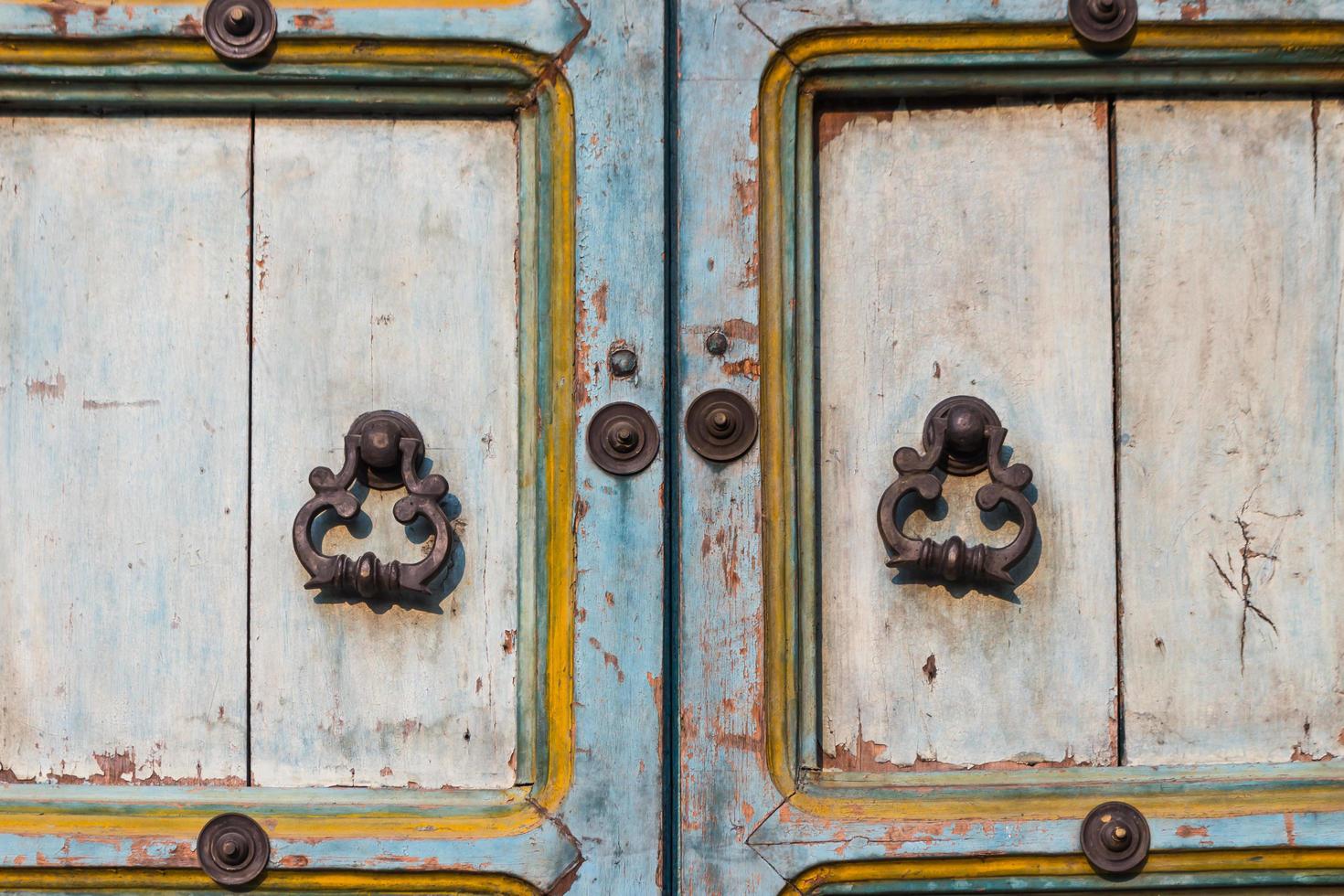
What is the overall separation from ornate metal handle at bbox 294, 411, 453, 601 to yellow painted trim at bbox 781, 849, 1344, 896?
414 mm

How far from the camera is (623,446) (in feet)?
3.97

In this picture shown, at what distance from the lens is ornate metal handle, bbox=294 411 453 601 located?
47.3 inches

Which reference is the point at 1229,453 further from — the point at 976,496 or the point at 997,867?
the point at 997,867

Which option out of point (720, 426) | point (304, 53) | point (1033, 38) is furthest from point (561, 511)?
point (1033, 38)

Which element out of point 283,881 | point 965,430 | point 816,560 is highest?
point 965,430

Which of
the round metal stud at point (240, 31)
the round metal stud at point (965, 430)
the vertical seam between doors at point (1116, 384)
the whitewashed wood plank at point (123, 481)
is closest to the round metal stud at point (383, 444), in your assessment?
the whitewashed wood plank at point (123, 481)

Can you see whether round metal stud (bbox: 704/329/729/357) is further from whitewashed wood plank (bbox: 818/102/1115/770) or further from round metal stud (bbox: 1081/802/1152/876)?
round metal stud (bbox: 1081/802/1152/876)

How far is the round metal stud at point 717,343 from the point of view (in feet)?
3.99

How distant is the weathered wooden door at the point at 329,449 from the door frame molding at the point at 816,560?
10 cm

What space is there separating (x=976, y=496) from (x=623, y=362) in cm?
32

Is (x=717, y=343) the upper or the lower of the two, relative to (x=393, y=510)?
upper

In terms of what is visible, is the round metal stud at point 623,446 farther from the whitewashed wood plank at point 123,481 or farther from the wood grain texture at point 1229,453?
the wood grain texture at point 1229,453

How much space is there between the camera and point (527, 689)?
1.22 meters

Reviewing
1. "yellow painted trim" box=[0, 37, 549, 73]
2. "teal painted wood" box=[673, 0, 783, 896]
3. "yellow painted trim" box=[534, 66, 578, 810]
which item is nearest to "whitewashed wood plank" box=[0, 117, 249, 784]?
"yellow painted trim" box=[0, 37, 549, 73]
